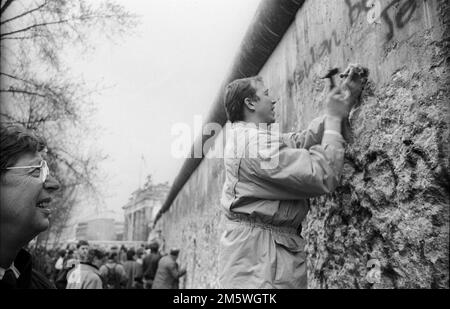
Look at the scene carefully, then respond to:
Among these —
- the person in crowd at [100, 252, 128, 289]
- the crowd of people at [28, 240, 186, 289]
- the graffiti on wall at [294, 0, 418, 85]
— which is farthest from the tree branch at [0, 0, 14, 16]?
the graffiti on wall at [294, 0, 418, 85]

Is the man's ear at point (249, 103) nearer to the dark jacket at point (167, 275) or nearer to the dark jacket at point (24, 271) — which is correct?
the dark jacket at point (24, 271)

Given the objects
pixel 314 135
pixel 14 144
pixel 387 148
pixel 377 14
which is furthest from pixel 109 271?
pixel 377 14

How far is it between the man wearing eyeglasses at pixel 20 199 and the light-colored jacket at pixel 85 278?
9.64 feet

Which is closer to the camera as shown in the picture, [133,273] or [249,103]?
[249,103]

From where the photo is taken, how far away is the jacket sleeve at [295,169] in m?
1.60

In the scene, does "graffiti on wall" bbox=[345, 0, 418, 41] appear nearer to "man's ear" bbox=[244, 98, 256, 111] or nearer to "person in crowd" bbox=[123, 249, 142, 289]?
"man's ear" bbox=[244, 98, 256, 111]

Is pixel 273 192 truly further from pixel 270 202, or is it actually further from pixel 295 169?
pixel 295 169

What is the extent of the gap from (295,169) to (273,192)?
0.52 ft

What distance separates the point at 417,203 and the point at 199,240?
6128mm

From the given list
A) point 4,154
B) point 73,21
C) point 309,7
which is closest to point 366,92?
point 309,7

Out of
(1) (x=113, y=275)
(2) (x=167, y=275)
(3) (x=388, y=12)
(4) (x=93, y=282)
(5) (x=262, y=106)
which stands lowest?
(1) (x=113, y=275)

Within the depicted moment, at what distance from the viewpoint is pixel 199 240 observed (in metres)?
7.30

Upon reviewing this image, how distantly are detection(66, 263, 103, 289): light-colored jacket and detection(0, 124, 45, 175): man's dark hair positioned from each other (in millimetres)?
3120

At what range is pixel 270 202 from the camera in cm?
173
